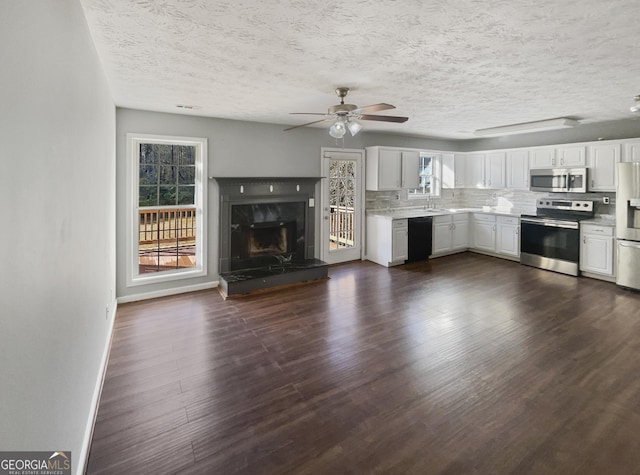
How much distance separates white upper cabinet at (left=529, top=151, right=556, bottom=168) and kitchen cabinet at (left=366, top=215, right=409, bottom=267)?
2658 millimetres

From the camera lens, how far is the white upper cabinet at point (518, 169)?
6484 mm

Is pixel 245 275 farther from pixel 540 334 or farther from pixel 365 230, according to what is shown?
pixel 540 334

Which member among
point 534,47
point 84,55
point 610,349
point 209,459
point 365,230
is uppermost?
point 534,47

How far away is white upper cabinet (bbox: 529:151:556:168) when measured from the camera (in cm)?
606

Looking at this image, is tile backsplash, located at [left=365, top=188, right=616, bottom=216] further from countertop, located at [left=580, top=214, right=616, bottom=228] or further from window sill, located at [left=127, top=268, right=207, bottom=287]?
window sill, located at [left=127, top=268, right=207, bottom=287]

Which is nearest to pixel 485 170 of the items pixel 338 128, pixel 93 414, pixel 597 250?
pixel 597 250

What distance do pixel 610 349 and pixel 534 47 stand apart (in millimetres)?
2788

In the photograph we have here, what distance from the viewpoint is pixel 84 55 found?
206 cm

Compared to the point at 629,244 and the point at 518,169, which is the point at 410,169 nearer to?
the point at 518,169

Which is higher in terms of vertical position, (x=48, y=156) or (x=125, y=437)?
(x=48, y=156)

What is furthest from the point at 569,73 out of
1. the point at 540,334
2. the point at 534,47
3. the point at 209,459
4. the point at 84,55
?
the point at 209,459

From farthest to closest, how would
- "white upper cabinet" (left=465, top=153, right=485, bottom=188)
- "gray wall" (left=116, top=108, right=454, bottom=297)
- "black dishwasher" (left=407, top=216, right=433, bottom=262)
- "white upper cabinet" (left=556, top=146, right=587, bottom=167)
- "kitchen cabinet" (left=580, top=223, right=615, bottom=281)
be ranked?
"white upper cabinet" (left=465, top=153, right=485, bottom=188) → "black dishwasher" (left=407, top=216, right=433, bottom=262) → "white upper cabinet" (left=556, top=146, right=587, bottom=167) → "kitchen cabinet" (left=580, top=223, right=615, bottom=281) → "gray wall" (left=116, top=108, right=454, bottom=297)

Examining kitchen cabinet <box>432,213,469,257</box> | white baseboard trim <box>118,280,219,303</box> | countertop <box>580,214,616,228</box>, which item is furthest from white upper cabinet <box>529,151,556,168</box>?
white baseboard trim <box>118,280,219,303</box>

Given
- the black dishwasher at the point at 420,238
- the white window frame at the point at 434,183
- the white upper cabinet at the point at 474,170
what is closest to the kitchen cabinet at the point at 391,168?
the white window frame at the point at 434,183
